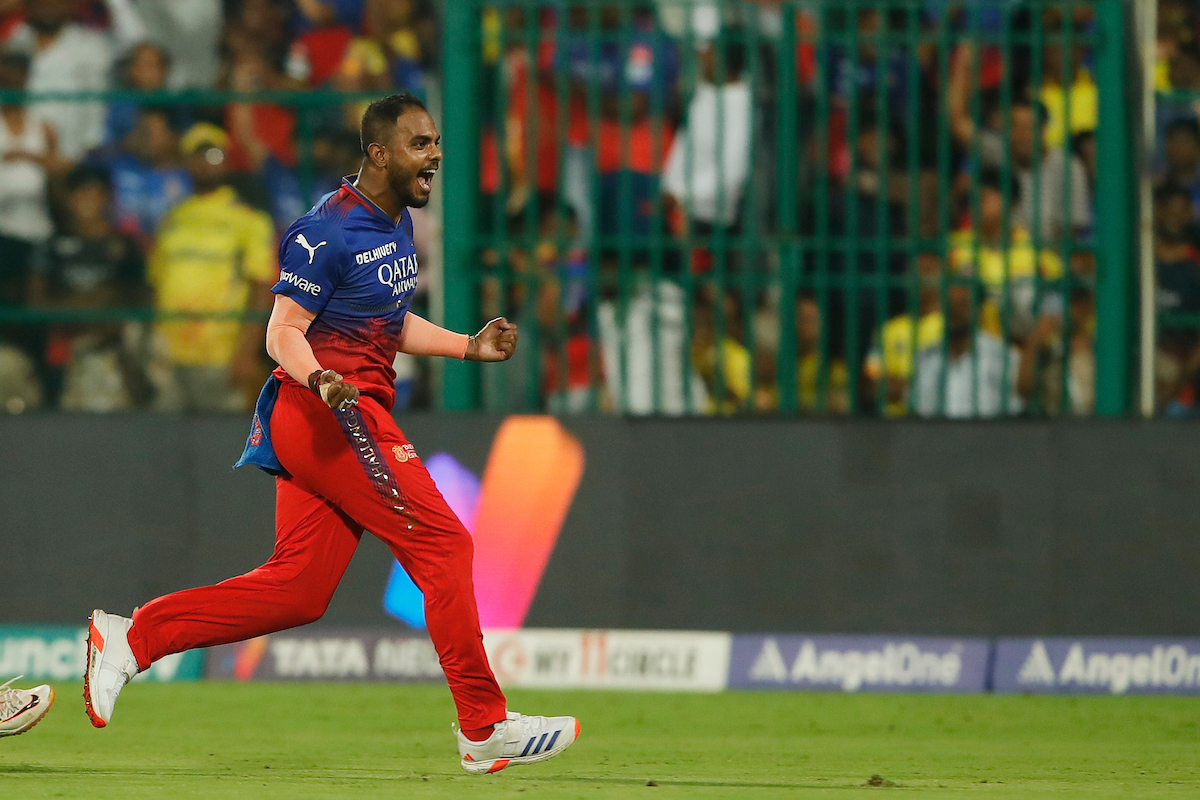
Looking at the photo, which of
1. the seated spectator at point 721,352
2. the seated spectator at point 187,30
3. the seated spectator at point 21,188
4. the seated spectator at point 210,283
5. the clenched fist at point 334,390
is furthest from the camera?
the seated spectator at point 187,30

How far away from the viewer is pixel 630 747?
6.44 meters

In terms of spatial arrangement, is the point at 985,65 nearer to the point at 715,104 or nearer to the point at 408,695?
the point at 715,104

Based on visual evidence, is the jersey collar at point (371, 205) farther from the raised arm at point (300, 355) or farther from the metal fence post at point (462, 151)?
the metal fence post at point (462, 151)

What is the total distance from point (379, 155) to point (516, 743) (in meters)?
1.79

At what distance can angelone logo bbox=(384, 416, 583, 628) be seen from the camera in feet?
26.8

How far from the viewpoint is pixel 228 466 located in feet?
27.3

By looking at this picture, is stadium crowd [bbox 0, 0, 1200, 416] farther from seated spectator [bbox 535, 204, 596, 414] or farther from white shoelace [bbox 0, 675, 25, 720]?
white shoelace [bbox 0, 675, 25, 720]

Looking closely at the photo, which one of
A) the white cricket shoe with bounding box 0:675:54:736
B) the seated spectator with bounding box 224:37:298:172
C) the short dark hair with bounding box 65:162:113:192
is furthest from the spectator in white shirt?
the white cricket shoe with bounding box 0:675:54:736

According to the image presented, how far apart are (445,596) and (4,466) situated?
151 inches

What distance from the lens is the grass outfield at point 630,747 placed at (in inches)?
209

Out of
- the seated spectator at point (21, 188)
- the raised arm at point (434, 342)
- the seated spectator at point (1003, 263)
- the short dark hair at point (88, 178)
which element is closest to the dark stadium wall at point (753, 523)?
the seated spectator at point (1003, 263)

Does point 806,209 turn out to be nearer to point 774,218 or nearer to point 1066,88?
point 774,218

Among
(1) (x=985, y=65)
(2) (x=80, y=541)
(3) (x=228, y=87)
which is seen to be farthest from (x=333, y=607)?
(1) (x=985, y=65)

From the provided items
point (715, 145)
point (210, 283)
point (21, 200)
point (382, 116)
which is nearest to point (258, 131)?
point (210, 283)
